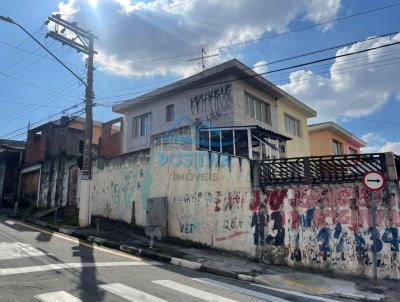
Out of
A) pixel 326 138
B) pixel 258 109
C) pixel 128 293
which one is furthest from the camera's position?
pixel 326 138

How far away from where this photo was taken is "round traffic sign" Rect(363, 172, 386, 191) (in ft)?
28.5

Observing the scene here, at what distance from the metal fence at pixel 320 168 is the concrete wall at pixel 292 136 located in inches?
380

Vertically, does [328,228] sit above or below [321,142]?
below

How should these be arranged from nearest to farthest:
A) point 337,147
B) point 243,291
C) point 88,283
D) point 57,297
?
point 57,297 < point 88,283 < point 243,291 < point 337,147

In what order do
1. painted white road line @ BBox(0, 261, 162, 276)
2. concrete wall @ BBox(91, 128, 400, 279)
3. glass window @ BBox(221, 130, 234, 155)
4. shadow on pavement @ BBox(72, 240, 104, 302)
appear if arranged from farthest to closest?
1. glass window @ BBox(221, 130, 234, 155)
2. concrete wall @ BBox(91, 128, 400, 279)
3. painted white road line @ BBox(0, 261, 162, 276)
4. shadow on pavement @ BBox(72, 240, 104, 302)

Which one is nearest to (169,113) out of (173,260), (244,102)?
(244,102)

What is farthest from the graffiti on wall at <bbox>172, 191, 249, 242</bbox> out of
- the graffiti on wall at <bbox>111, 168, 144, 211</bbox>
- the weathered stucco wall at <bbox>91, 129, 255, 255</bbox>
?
the graffiti on wall at <bbox>111, 168, 144, 211</bbox>

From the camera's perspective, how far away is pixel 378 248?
918 centimetres

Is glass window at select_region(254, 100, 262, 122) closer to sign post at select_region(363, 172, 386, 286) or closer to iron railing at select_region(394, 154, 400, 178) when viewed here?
iron railing at select_region(394, 154, 400, 178)

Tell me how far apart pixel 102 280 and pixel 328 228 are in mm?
6502

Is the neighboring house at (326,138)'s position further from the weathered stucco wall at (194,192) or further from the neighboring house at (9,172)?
the neighboring house at (9,172)

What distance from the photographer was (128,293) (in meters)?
6.01

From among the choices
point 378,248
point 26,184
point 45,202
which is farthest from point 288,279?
point 26,184

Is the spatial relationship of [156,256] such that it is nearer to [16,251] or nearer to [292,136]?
[16,251]
